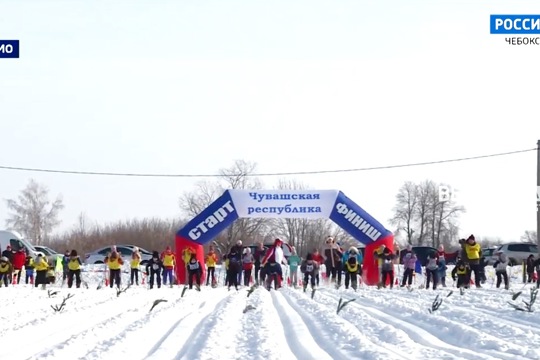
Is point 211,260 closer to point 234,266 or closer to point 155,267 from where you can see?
point 155,267

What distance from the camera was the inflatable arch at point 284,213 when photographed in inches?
1144

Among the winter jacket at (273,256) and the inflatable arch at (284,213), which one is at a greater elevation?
the inflatable arch at (284,213)

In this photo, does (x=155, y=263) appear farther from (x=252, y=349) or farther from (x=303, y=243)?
(x=303, y=243)

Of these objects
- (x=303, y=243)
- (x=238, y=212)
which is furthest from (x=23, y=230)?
(x=238, y=212)

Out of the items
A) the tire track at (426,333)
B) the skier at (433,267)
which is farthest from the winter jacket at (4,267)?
the tire track at (426,333)

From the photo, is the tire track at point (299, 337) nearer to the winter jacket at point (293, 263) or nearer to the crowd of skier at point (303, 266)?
the crowd of skier at point (303, 266)

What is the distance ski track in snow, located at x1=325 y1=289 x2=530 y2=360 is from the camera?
867 cm

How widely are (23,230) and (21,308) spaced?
70.7 meters

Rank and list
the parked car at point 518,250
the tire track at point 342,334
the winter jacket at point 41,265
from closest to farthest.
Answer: the tire track at point 342,334
the winter jacket at point 41,265
the parked car at point 518,250

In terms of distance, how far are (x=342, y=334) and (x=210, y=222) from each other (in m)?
18.9

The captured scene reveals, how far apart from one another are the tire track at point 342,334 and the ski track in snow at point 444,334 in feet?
1.81

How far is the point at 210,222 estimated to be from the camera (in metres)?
29.1

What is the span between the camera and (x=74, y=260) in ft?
86.6

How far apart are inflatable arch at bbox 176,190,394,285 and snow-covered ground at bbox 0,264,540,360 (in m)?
12.0
